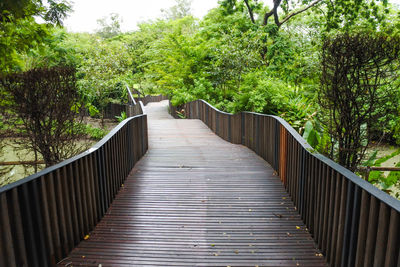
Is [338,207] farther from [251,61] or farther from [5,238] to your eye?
[251,61]

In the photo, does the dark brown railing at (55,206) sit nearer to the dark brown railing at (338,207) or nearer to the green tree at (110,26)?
the dark brown railing at (338,207)

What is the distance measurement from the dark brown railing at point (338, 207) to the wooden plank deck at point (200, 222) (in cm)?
25

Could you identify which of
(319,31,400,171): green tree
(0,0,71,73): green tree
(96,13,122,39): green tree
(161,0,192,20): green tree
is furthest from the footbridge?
(161,0,192,20): green tree

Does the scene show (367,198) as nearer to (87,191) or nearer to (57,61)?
A: (87,191)

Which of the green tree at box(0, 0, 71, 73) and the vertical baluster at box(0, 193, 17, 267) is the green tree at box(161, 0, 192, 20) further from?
the vertical baluster at box(0, 193, 17, 267)

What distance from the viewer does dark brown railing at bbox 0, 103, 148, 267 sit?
93.3 inches

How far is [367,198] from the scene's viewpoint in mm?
2330

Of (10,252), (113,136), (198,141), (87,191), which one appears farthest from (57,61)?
(10,252)

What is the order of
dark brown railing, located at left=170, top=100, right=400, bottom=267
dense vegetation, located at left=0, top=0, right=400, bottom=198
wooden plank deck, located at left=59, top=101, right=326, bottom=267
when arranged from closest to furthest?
1. dark brown railing, located at left=170, top=100, right=400, bottom=267
2. wooden plank deck, located at left=59, top=101, right=326, bottom=267
3. dense vegetation, located at left=0, top=0, right=400, bottom=198

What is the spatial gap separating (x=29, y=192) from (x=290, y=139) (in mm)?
3646

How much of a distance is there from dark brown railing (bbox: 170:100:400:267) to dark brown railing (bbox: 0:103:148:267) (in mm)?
2618

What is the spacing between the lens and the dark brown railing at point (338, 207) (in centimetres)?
211

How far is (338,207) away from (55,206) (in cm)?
266

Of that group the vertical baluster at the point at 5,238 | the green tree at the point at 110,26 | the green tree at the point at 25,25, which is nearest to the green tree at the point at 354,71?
the green tree at the point at 25,25
